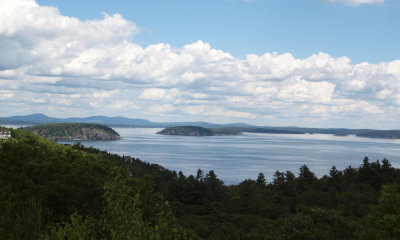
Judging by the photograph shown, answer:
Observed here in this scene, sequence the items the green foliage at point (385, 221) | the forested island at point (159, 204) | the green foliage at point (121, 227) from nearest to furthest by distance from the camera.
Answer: the green foliage at point (121, 227) → the forested island at point (159, 204) → the green foliage at point (385, 221)

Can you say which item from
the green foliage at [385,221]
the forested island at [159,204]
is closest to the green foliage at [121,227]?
the forested island at [159,204]

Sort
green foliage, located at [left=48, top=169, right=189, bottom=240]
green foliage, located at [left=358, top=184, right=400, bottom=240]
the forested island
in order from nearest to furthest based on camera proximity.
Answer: green foliage, located at [left=48, top=169, right=189, bottom=240]
the forested island
green foliage, located at [left=358, top=184, right=400, bottom=240]

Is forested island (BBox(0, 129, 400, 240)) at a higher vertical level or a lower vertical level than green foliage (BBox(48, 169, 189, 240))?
lower

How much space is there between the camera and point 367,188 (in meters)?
110

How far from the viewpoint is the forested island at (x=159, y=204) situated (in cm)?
1792

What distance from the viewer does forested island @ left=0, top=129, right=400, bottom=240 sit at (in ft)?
58.8

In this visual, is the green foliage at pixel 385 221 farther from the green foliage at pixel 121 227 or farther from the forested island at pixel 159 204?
the green foliage at pixel 121 227

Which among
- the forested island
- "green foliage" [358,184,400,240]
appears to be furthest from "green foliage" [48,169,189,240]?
"green foliage" [358,184,400,240]

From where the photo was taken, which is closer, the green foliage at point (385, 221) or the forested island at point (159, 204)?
the forested island at point (159, 204)

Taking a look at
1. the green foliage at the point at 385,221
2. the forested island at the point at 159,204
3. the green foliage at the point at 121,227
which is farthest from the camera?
the green foliage at the point at 385,221

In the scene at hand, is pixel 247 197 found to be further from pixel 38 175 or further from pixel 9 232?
pixel 9 232

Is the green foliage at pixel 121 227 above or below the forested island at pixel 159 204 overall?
above

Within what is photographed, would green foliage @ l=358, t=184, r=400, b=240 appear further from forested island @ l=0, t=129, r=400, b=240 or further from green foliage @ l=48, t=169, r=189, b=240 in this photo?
green foliage @ l=48, t=169, r=189, b=240

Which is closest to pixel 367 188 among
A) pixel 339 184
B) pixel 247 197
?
pixel 339 184
